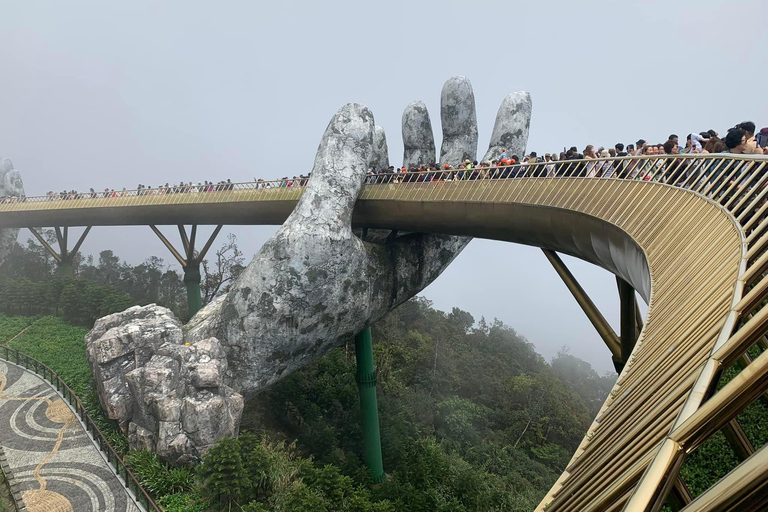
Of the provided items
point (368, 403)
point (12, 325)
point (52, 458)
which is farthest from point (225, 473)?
point (12, 325)

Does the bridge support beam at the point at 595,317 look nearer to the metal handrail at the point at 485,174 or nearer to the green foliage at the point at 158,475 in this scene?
the metal handrail at the point at 485,174

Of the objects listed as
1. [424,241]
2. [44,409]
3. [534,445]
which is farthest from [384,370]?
[44,409]

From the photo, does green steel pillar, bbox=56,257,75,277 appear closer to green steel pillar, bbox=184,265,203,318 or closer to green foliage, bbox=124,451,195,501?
green steel pillar, bbox=184,265,203,318

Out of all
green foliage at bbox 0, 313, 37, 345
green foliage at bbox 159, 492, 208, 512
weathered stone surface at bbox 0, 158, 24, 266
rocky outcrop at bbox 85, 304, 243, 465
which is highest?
weathered stone surface at bbox 0, 158, 24, 266

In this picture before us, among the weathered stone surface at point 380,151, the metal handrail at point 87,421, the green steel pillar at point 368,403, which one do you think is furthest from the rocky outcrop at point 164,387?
the weathered stone surface at point 380,151

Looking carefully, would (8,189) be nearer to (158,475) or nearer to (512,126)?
(158,475)

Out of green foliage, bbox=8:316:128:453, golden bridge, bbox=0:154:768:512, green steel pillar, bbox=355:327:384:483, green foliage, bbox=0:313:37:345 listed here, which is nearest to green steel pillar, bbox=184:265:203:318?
green foliage, bbox=8:316:128:453
